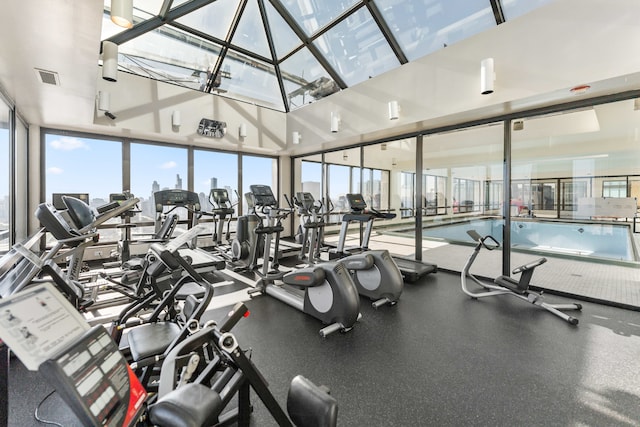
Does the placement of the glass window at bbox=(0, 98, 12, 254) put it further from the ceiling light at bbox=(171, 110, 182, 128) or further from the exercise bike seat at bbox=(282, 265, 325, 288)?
the exercise bike seat at bbox=(282, 265, 325, 288)

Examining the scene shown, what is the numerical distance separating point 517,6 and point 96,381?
5.36 m

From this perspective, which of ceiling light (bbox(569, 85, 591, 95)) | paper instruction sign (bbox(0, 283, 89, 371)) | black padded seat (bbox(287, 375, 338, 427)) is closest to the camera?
paper instruction sign (bbox(0, 283, 89, 371))

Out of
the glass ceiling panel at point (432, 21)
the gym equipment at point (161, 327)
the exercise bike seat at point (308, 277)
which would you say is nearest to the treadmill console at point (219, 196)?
the exercise bike seat at point (308, 277)

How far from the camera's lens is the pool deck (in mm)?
3611

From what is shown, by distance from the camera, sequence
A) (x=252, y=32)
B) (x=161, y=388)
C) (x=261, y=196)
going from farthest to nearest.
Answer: (x=252, y=32), (x=261, y=196), (x=161, y=388)

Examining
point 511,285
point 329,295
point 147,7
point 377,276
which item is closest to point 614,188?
point 511,285

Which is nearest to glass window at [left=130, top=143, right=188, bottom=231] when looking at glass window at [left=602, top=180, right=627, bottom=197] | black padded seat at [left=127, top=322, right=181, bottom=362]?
black padded seat at [left=127, top=322, right=181, bottom=362]

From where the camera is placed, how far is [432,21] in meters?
4.50

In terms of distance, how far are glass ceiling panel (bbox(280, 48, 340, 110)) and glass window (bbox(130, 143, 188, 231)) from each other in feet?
9.83

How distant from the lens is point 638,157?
3502 mm

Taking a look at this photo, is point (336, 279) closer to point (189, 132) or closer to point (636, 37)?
point (636, 37)

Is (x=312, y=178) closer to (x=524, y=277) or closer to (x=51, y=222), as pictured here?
(x=524, y=277)

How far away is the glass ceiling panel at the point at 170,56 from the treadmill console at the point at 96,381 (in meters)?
6.11

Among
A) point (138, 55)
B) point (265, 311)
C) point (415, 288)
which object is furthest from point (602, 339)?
point (138, 55)
